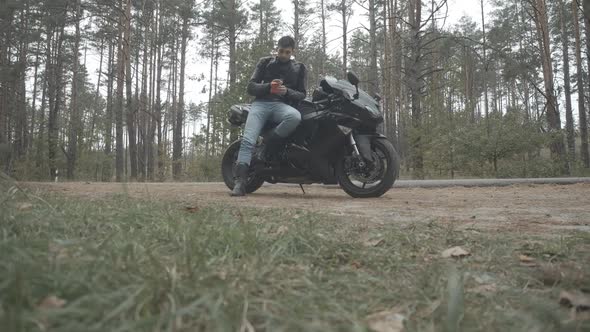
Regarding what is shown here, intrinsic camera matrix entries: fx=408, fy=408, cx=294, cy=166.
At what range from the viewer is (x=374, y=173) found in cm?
490

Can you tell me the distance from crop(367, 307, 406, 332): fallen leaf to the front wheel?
12.4 ft

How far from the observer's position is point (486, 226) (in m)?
2.66

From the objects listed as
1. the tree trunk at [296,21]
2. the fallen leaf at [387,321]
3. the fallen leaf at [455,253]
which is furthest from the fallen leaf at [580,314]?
the tree trunk at [296,21]

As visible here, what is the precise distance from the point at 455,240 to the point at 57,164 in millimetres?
21059

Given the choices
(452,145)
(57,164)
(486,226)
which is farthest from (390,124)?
(486,226)

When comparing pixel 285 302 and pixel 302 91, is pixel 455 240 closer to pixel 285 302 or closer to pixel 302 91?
pixel 285 302

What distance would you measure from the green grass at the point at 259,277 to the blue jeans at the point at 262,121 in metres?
2.89

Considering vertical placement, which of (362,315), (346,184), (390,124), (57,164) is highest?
(390,124)

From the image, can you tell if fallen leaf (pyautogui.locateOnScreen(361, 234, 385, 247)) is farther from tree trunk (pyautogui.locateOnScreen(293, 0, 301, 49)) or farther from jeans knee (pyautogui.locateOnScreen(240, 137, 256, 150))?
tree trunk (pyautogui.locateOnScreen(293, 0, 301, 49))

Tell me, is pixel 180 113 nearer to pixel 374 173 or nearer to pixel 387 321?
pixel 374 173

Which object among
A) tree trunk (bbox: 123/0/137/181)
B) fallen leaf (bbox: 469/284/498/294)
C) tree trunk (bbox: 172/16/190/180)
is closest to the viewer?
fallen leaf (bbox: 469/284/498/294)

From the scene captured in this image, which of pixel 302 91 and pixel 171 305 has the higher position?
pixel 302 91

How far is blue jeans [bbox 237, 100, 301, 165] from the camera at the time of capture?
4988mm

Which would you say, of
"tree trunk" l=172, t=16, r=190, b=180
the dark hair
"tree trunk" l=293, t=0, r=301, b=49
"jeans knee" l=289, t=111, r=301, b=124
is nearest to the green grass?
"jeans knee" l=289, t=111, r=301, b=124
